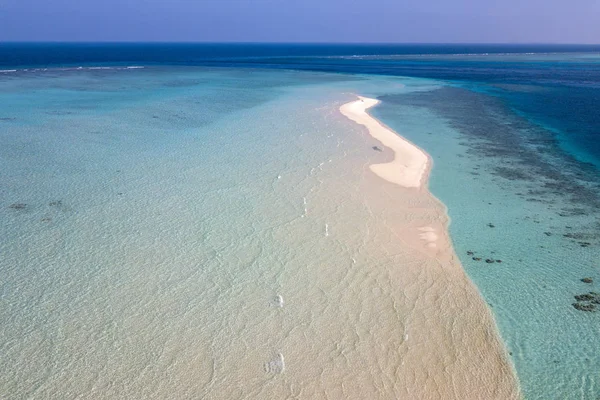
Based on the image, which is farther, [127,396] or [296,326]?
[296,326]

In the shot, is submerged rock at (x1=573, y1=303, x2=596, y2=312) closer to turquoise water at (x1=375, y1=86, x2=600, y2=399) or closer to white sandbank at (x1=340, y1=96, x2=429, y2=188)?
turquoise water at (x1=375, y1=86, x2=600, y2=399)

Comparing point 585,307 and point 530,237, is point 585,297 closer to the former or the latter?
point 585,307

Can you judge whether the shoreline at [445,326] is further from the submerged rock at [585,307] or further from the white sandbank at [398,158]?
the white sandbank at [398,158]

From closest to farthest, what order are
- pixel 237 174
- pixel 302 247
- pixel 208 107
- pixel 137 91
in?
pixel 302 247, pixel 237 174, pixel 208 107, pixel 137 91

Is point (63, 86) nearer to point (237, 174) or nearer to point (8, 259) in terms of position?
point (237, 174)

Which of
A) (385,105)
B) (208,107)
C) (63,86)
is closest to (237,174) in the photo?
(208,107)

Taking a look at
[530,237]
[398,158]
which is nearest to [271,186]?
[398,158]

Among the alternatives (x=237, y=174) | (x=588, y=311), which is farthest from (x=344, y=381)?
(x=237, y=174)

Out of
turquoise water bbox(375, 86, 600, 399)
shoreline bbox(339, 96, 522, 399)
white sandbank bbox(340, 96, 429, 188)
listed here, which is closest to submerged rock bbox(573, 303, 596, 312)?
turquoise water bbox(375, 86, 600, 399)

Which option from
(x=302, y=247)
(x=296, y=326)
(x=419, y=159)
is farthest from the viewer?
(x=419, y=159)
